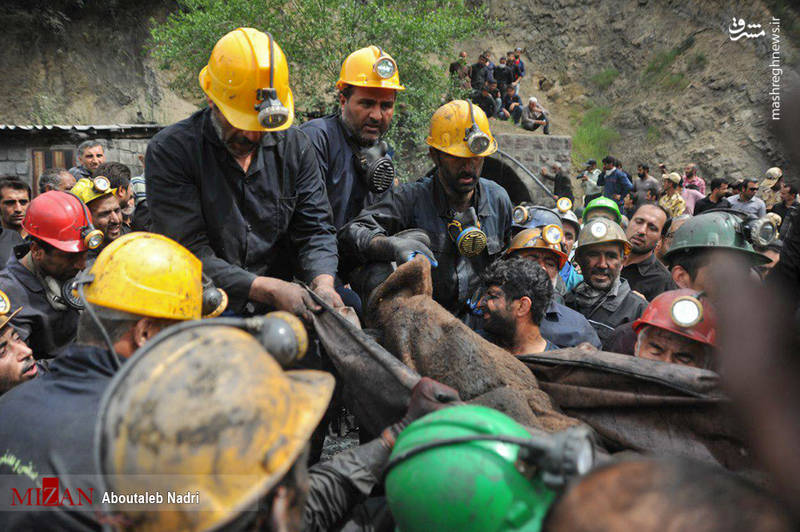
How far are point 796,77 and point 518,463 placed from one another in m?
1.05

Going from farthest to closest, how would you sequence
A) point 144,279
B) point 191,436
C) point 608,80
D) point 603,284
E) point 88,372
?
point 608,80 → point 603,284 → point 144,279 → point 88,372 → point 191,436

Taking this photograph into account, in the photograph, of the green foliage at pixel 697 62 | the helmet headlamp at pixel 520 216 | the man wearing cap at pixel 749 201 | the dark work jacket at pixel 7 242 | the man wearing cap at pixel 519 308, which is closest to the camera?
the man wearing cap at pixel 519 308

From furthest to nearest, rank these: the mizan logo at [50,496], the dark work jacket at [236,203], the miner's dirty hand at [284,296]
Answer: the dark work jacket at [236,203] → the miner's dirty hand at [284,296] → the mizan logo at [50,496]

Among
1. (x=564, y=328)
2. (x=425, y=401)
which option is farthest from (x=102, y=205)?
(x=425, y=401)

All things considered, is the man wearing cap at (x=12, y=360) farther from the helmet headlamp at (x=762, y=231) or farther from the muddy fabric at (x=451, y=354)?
the helmet headlamp at (x=762, y=231)

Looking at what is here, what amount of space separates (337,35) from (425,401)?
46.4 ft

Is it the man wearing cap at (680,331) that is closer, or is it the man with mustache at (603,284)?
the man wearing cap at (680,331)

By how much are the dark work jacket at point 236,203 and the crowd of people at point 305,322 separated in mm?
12

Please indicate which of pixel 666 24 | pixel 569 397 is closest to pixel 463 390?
pixel 569 397

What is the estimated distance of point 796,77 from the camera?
1.04m

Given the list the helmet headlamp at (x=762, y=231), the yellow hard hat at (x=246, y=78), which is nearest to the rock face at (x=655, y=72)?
the helmet headlamp at (x=762, y=231)

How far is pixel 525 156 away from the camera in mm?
16672

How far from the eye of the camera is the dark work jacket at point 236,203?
272cm

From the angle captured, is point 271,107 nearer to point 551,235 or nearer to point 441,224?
point 441,224
